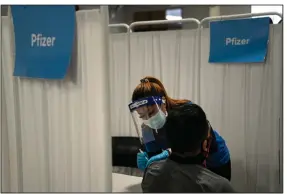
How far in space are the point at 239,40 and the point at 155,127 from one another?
2.66 ft

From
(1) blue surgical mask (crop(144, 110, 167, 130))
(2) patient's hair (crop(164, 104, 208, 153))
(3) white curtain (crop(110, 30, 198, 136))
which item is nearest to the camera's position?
A: (2) patient's hair (crop(164, 104, 208, 153))

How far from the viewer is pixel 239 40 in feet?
5.78

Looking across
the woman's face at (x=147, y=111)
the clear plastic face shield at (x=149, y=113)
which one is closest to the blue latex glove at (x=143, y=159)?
the clear plastic face shield at (x=149, y=113)

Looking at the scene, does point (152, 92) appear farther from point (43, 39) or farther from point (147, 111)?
point (43, 39)

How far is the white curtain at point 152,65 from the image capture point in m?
2.05

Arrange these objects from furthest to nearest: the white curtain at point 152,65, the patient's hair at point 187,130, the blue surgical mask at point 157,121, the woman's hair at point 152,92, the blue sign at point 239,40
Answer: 1. the white curtain at point 152,65
2. the blue sign at point 239,40
3. the woman's hair at point 152,92
4. the blue surgical mask at point 157,121
5. the patient's hair at point 187,130

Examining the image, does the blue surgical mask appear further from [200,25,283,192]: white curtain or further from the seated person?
[200,25,283,192]: white curtain

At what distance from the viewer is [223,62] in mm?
1878

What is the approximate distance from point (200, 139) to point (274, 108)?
3.13 ft

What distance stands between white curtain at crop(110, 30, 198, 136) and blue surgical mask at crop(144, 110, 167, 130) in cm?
74

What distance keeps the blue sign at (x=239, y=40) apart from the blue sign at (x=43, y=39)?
1.09 m

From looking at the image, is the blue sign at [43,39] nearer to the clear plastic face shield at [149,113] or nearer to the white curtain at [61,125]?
the white curtain at [61,125]

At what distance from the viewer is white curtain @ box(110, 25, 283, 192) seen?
1807 mm

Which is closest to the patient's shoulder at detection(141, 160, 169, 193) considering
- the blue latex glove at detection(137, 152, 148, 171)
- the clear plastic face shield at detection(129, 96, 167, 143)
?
the clear plastic face shield at detection(129, 96, 167, 143)
